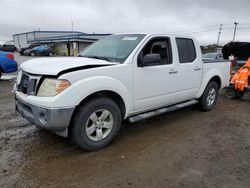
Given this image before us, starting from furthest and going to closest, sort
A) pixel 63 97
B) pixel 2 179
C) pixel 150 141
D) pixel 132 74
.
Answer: pixel 150 141 → pixel 132 74 → pixel 63 97 → pixel 2 179

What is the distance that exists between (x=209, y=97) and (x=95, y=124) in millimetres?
3643

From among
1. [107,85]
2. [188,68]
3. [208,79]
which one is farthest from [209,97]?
[107,85]

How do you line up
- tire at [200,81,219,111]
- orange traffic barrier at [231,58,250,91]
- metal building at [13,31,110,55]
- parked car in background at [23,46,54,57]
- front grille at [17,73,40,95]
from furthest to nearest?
1. metal building at [13,31,110,55]
2. parked car in background at [23,46,54,57]
3. orange traffic barrier at [231,58,250,91]
4. tire at [200,81,219,111]
5. front grille at [17,73,40,95]

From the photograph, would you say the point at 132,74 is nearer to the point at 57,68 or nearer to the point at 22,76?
the point at 57,68

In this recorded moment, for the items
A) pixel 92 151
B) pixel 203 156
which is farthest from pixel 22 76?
pixel 203 156

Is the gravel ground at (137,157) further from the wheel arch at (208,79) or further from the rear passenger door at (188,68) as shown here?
the wheel arch at (208,79)

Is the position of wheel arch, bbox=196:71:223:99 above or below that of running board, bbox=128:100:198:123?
above

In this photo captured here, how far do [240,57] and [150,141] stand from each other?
Answer: 8.84 m

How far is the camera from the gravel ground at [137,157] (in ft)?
8.59

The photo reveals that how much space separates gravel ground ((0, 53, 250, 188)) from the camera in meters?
2.62

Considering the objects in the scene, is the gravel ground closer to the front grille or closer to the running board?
the running board

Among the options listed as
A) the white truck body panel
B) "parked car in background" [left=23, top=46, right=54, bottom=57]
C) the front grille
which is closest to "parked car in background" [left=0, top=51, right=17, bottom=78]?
the white truck body panel

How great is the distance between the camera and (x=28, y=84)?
3.07 m

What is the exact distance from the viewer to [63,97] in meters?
2.76
